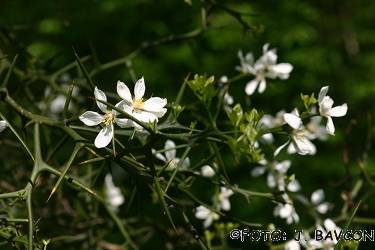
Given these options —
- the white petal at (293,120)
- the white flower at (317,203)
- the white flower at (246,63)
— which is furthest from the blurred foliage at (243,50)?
the white petal at (293,120)

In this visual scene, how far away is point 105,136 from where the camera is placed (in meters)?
0.89

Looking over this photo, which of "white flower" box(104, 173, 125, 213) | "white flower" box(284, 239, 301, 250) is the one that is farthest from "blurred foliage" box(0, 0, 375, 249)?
"white flower" box(284, 239, 301, 250)

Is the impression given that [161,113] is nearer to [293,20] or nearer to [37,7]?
[293,20]

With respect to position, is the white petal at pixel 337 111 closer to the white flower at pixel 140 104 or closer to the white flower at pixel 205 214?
the white flower at pixel 140 104

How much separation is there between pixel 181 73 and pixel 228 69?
0.35m

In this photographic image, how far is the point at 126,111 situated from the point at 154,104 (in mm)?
59

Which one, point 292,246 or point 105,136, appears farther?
point 292,246

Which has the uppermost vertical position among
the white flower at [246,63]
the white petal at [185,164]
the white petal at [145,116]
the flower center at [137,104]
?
the flower center at [137,104]

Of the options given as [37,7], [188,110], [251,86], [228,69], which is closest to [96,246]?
[188,110]

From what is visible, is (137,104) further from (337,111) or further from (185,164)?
(337,111)

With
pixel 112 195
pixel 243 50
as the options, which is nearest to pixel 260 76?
pixel 112 195

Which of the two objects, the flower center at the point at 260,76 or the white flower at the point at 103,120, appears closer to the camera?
the white flower at the point at 103,120

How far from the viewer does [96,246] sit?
1510 millimetres

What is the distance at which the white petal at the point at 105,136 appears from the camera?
0.88m
